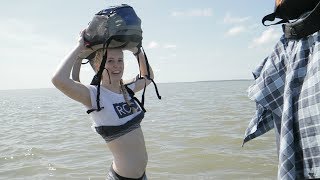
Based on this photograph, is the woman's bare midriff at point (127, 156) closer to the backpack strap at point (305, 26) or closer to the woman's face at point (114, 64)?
the woman's face at point (114, 64)

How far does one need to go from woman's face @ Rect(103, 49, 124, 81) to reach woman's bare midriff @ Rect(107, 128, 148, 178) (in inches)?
21.1

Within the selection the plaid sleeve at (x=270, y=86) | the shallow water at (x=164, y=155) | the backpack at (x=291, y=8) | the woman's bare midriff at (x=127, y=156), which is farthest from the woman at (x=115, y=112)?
the shallow water at (x=164, y=155)

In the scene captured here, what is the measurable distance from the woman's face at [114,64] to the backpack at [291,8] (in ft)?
5.65

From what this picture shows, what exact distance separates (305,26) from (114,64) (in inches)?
78.1

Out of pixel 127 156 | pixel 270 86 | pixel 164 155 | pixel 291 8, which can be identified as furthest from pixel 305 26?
pixel 164 155

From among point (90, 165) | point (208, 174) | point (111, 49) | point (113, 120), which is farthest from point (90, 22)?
point (90, 165)

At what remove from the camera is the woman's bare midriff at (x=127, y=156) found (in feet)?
10.7

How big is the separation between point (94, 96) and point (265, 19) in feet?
5.66

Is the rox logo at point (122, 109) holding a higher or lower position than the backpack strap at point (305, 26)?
lower

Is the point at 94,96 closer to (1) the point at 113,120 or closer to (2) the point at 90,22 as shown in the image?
(1) the point at 113,120

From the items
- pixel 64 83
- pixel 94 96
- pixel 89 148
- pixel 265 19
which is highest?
pixel 265 19

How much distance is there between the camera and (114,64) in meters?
3.34

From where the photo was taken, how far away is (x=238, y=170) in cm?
687

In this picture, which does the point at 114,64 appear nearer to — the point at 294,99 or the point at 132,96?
the point at 132,96
